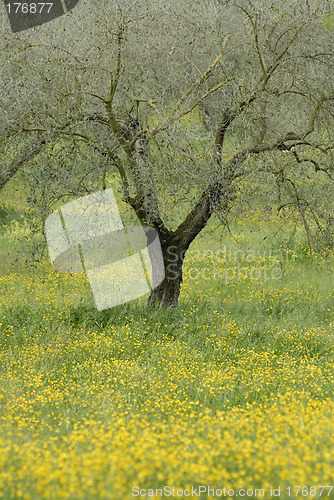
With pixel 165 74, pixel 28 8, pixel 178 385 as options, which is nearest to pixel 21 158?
pixel 165 74

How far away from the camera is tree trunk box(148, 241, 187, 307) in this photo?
32.2ft

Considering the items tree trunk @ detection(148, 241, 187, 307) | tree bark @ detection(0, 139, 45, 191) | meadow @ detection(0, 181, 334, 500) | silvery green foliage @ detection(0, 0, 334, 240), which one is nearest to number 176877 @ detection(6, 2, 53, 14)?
silvery green foliage @ detection(0, 0, 334, 240)

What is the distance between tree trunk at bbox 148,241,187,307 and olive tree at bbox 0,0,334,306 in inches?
0.9

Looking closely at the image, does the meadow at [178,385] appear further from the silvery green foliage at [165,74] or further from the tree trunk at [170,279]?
the silvery green foliage at [165,74]

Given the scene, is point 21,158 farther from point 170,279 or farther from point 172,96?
point 170,279

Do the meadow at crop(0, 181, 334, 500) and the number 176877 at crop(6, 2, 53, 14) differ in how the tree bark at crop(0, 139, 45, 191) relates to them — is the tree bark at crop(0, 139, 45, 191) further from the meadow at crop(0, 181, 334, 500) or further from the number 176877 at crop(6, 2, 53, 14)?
the number 176877 at crop(6, 2, 53, 14)

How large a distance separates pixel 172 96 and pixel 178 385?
225 inches

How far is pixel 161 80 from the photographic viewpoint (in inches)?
385

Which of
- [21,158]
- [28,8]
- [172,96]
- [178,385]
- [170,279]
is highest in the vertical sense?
[28,8]

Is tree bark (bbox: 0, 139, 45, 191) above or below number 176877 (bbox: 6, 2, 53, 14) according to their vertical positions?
below

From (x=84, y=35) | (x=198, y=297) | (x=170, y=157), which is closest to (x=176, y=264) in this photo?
(x=198, y=297)

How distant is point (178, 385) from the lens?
702 cm

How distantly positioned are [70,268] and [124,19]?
7307 millimetres

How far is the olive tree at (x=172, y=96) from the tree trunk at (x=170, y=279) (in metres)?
0.02
